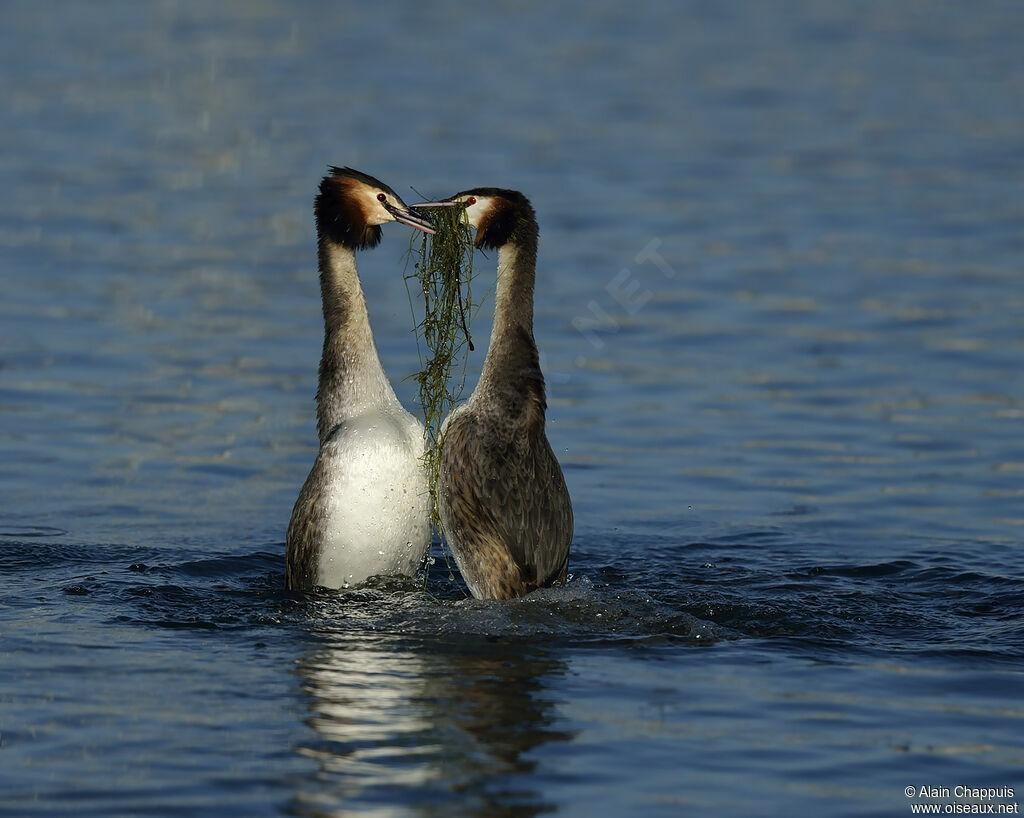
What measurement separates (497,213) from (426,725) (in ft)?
10.4

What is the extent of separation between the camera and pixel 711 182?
2061 cm

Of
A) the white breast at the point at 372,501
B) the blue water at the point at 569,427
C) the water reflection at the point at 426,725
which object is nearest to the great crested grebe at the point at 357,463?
the white breast at the point at 372,501

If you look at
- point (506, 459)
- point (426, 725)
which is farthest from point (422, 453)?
point (426, 725)

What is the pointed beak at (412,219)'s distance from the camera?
9641mm

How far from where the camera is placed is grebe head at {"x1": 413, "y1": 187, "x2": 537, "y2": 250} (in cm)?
947

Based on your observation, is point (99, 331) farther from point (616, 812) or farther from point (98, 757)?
point (616, 812)

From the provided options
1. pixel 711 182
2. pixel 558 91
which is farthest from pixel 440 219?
pixel 558 91

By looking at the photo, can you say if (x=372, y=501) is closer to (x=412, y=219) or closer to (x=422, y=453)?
(x=422, y=453)

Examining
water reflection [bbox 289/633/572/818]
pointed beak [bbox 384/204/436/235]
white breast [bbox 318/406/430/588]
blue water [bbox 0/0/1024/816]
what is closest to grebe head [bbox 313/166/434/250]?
pointed beak [bbox 384/204/436/235]

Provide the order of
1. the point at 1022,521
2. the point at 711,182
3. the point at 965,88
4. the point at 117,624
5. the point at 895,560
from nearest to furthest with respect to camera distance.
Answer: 1. the point at 117,624
2. the point at 895,560
3. the point at 1022,521
4. the point at 711,182
5. the point at 965,88

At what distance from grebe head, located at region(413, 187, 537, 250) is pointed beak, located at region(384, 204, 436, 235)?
0.39 feet

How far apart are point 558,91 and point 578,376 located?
11992mm

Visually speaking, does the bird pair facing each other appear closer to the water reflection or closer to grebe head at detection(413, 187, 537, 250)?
grebe head at detection(413, 187, 537, 250)

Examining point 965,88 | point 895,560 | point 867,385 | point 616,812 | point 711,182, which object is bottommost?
point 616,812
